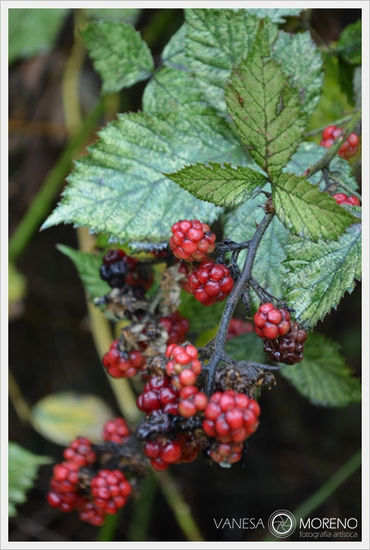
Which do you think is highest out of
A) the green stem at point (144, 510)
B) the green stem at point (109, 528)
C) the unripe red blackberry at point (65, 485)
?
the unripe red blackberry at point (65, 485)

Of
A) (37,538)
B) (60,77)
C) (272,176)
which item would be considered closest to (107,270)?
(272,176)

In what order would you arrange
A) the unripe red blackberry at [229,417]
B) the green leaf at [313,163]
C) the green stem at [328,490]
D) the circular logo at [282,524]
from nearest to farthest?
1. the unripe red blackberry at [229,417]
2. the green leaf at [313,163]
3. the circular logo at [282,524]
4. the green stem at [328,490]

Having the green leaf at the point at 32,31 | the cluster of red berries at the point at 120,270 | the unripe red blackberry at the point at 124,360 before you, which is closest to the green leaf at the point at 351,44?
the cluster of red berries at the point at 120,270

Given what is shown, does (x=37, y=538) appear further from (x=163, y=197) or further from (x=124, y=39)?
(x=124, y=39)

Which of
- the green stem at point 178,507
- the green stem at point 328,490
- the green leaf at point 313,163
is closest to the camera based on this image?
the green leaf at point 313,163

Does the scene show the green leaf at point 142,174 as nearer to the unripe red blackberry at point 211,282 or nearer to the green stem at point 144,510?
the unripe red blackberry at point 211,282

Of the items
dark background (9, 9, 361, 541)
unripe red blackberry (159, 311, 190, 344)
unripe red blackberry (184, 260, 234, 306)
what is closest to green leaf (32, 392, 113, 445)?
dark background (9, 9, 361, 541)
